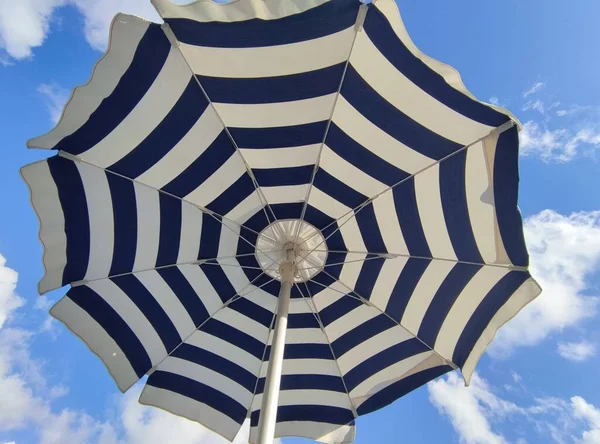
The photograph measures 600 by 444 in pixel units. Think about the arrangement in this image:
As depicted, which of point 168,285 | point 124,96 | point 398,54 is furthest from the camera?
point 168,285

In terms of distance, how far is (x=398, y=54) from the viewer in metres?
3.51

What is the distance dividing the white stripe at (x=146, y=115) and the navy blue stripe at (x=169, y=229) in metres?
0.70

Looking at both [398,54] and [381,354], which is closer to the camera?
[398,54]

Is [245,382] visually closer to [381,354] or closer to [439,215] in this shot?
[381,354]

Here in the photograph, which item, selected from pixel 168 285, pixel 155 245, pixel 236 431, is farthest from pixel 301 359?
pixel 155 245

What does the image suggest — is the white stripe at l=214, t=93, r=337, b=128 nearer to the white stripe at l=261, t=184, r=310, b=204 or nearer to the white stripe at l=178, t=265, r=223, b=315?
the white stripe at l=261, t=184, r=310, b=204

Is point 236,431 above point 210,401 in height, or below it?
below

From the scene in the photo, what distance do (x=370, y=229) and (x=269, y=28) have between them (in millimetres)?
2541

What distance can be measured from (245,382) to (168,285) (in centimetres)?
174

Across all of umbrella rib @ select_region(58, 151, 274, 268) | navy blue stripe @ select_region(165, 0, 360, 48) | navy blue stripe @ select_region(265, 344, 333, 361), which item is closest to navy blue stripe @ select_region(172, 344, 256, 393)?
navy blue stripe @ select_region(265, 344, 333, 361)

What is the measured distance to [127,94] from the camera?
3863 millimetres

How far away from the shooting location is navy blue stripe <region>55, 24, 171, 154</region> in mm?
3578

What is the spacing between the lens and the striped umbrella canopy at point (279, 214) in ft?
11.8

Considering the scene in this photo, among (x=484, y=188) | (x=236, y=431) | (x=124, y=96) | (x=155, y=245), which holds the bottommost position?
(x=236, y=431)
